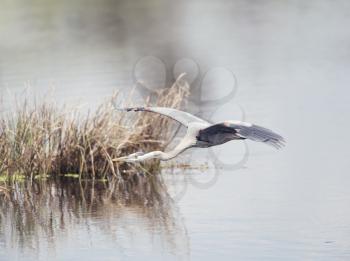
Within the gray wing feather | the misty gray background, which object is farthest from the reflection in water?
the gray wing feather

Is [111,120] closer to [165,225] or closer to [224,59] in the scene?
[165,225]

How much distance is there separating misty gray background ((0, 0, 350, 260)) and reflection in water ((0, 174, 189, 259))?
0.24 ft

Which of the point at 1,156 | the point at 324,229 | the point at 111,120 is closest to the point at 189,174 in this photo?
the point at 111,120

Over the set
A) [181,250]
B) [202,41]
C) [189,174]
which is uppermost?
[202,41]

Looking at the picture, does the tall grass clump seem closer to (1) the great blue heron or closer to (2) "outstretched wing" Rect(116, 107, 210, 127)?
(1) the great blue heron

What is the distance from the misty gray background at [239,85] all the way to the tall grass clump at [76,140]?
31.0 inches

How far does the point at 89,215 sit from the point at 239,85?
9.88 meters

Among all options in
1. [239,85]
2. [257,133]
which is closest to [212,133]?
[257,133]

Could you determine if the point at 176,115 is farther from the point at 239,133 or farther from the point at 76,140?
the point at 76,140

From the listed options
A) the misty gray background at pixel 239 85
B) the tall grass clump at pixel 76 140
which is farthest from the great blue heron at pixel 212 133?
the tall grass clump at pixel 76 140

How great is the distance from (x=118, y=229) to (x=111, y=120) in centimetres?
285

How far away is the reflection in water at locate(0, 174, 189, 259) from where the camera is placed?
13109mm

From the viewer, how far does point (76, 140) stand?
15.9 m

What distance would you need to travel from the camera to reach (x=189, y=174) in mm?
16203
